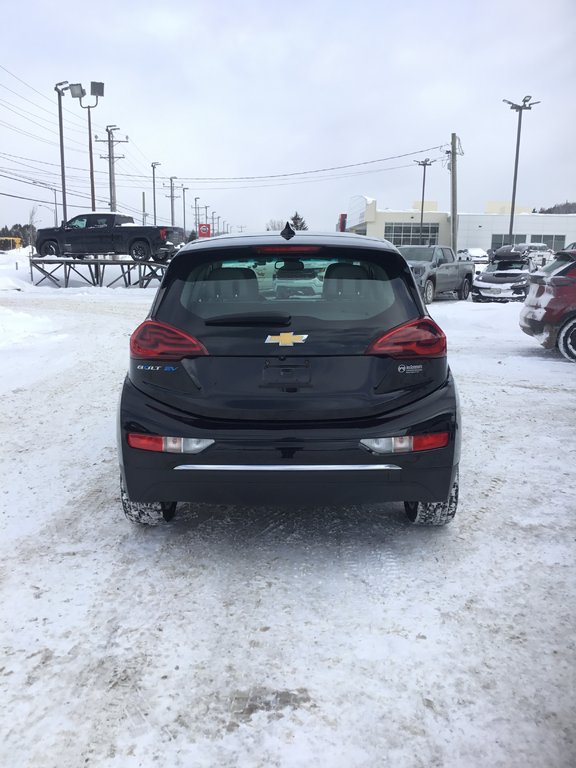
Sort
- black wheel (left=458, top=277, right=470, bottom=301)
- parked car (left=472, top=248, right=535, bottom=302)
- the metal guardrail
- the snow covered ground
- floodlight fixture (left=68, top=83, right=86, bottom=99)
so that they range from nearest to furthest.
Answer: the snow covered ground < parked car (left=472, top=248, right=535, bottom=302) < black wheel (left=458, top=277, right=470, bottom=301) < the metal guardrail < floodlight fixture (left=68, top=83, right=86, bottom=99)

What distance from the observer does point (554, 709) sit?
2.37m

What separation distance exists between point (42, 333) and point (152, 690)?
1107 centimetres

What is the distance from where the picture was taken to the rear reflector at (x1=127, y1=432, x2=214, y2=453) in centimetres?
324

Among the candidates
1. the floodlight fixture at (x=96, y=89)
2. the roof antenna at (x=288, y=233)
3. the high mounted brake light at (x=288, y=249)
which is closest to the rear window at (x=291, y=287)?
the high mounted brake light at (x=288, y=249)

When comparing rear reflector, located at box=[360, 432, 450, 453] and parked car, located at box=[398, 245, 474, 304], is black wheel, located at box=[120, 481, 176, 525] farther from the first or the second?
parked car, located at box=[398, 245, 474, 304]

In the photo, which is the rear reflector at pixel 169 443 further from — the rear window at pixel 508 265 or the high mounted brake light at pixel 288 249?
the rear window at pixel 508 265

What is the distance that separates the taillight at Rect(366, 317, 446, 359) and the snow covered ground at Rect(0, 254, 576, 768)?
1137 millimetres

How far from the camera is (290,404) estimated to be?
322 centimetres

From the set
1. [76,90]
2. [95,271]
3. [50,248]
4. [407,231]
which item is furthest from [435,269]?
[407,231]

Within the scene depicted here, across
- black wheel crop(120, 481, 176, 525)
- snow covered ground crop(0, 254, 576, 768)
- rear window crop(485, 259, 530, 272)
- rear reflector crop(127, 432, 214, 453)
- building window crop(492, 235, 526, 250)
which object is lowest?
snow covered ground crop(0, 254, 576, 768)

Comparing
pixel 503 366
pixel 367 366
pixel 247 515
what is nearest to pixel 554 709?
pixel 367 366

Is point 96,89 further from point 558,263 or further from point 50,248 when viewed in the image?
point 558,263

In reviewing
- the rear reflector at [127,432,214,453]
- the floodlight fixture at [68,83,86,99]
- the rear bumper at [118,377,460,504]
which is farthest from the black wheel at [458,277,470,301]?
the floodlight fixture at [68,83,86,99]

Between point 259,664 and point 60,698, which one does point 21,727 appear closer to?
point 60,698
